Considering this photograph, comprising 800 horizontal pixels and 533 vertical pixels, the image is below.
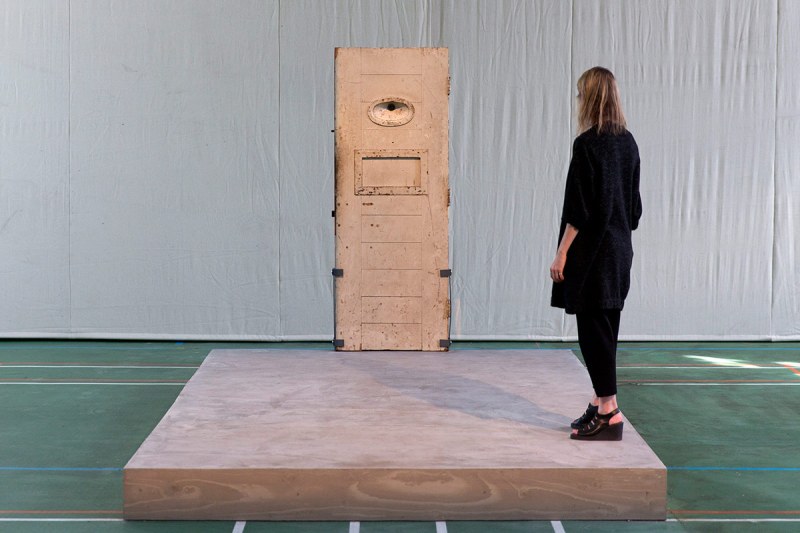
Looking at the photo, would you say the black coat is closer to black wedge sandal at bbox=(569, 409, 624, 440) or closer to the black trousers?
the black trousers

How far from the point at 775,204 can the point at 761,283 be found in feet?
2.05

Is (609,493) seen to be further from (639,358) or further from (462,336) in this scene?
(462,336)

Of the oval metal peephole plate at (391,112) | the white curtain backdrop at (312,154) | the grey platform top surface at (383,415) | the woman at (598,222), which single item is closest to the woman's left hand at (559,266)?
the woman at (598,222)

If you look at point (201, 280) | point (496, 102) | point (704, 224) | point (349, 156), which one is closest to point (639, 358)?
point (704, 224)

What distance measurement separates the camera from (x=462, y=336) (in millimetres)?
8320

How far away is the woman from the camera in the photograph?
395 centimetres

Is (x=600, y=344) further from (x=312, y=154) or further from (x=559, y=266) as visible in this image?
(x=312, y=154)

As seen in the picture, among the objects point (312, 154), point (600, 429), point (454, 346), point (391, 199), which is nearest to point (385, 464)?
point (600, 429)

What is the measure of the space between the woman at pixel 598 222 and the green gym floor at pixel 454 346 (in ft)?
2.45

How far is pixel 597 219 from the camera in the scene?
3967 mm

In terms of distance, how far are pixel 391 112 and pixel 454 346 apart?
7.80 feet

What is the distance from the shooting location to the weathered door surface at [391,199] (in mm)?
6328

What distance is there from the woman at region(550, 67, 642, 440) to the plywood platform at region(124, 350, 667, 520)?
0.44 metres

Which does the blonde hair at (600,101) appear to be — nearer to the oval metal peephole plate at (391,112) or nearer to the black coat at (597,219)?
the black coat at (597,219)
